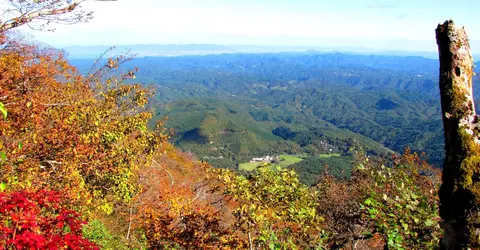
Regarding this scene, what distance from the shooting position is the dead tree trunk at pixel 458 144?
9.42 ft

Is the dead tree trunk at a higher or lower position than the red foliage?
higher

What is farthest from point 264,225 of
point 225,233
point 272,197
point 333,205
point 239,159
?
point 239,159

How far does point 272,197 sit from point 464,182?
11.5 ft

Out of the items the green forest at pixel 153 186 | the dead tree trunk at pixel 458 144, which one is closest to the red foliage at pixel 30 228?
the green forest at pixel 153 186

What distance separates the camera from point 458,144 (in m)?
3.00

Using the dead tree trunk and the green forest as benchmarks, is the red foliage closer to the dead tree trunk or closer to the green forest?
the green forest

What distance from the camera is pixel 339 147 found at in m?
168

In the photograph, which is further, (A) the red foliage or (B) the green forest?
(A) the red foliage

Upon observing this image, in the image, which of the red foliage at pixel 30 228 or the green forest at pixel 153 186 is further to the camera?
the red foliage at pixel 30 228

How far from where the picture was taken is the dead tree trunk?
113 inches

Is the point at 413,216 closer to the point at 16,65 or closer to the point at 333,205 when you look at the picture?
the point at 16,65

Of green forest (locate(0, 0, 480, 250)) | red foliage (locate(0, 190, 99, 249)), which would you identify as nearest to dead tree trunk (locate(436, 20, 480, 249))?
green forest (locate(0, 0, 480, 250))

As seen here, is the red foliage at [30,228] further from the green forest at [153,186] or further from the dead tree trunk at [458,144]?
the dead tree trunk at [458,144]

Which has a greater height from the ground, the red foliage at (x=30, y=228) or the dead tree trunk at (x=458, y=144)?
the dead tree trunk at (x=458, y=144)
